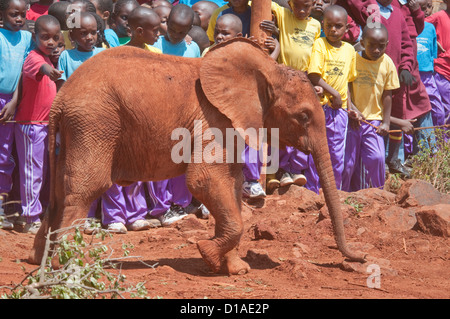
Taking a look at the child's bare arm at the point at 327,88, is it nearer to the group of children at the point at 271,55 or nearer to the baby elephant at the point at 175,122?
the group of children at the point at 271,55

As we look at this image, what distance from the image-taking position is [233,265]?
7234 mm

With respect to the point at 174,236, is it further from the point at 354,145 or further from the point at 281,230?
the point at 354,145

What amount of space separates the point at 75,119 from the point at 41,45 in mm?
2368

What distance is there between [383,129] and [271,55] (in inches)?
77.5

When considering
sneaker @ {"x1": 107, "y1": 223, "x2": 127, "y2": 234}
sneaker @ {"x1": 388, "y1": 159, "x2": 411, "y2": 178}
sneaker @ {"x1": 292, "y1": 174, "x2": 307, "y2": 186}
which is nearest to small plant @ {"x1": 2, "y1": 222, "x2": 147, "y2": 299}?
sneaker @ {"x1": 107, "y1": 223, "x2": 127, "y2": 234}

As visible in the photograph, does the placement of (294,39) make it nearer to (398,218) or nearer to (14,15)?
(398,218)

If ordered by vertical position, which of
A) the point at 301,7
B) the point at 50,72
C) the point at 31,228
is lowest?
the point at 31,228

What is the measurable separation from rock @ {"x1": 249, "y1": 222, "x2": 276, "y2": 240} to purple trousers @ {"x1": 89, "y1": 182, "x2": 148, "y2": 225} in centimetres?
156

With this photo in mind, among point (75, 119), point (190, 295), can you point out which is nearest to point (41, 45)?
point (75, 119)

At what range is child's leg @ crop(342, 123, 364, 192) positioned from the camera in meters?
10.7

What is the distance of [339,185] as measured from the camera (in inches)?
415

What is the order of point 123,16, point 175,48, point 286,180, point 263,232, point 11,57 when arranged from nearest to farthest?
point 263,232, point 11,57, point 175,48, point 286,180, point 123,16

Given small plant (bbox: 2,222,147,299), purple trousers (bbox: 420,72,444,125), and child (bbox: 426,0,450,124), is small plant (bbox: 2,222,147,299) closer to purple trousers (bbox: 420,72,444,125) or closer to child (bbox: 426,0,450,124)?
purple trousers (bbox: 420,72,444,125)

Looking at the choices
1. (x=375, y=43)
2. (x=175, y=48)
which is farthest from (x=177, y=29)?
(x=375, y=43)
